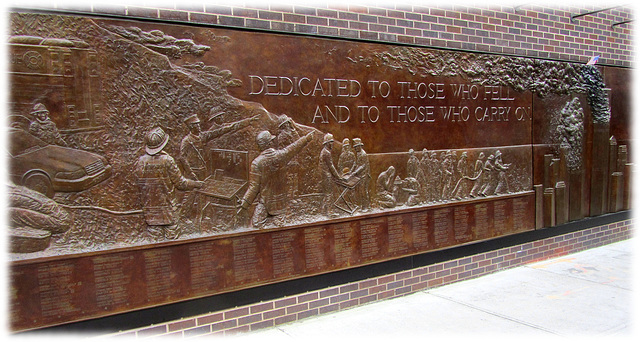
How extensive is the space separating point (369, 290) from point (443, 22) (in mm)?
3406

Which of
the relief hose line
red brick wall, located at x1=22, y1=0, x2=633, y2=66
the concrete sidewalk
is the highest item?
red brick wall, located at x1=22, y1=0, x2=633, y2=66

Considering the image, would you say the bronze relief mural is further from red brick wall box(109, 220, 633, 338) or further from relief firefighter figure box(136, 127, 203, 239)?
red brick wall box(109, 220, 633, 338)

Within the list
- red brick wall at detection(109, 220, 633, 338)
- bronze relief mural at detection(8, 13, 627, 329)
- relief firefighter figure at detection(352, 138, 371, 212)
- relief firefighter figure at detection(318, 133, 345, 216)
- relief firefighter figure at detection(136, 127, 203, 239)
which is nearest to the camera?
bronze relief mural at detection(8, 13, 627, 329)

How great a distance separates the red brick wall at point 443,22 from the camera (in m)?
4.16

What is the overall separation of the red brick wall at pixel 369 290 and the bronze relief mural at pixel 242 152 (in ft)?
0.87

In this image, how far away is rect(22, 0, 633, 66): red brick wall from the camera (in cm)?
416

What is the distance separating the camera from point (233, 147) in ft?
14.3

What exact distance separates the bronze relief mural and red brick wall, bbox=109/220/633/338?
0.87 ft

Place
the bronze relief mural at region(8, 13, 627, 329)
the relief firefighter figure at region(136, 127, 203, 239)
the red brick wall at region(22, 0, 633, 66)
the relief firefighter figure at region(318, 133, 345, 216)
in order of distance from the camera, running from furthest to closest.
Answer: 1. the relief firefighter figure at region(318, 133, 345, 216)
2. the red brick wall at region(22, 0, 633, 66)
3. the relief firefighter figure at region(136, 127, 203, 239)
4. the bronze relief mural at region(8, 13, 627, 329)

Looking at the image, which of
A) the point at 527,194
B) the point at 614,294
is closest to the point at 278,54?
the point at 527,194

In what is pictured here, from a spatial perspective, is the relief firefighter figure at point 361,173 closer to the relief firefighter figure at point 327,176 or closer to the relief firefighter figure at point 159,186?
the relief firefighter figure at point 327,176

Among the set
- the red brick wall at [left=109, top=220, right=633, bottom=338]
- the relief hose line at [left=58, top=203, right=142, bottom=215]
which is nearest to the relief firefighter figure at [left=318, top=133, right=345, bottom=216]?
the red brick wall at [left=109, top=220, right=633, bottom=338]

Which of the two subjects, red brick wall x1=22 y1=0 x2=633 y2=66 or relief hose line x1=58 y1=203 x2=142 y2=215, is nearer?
relief hose line x1=58 y1=203 x2=142 y2=215

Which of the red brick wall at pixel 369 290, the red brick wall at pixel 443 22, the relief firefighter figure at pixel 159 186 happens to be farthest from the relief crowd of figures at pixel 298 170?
the red brick wall at pixel 443 22
